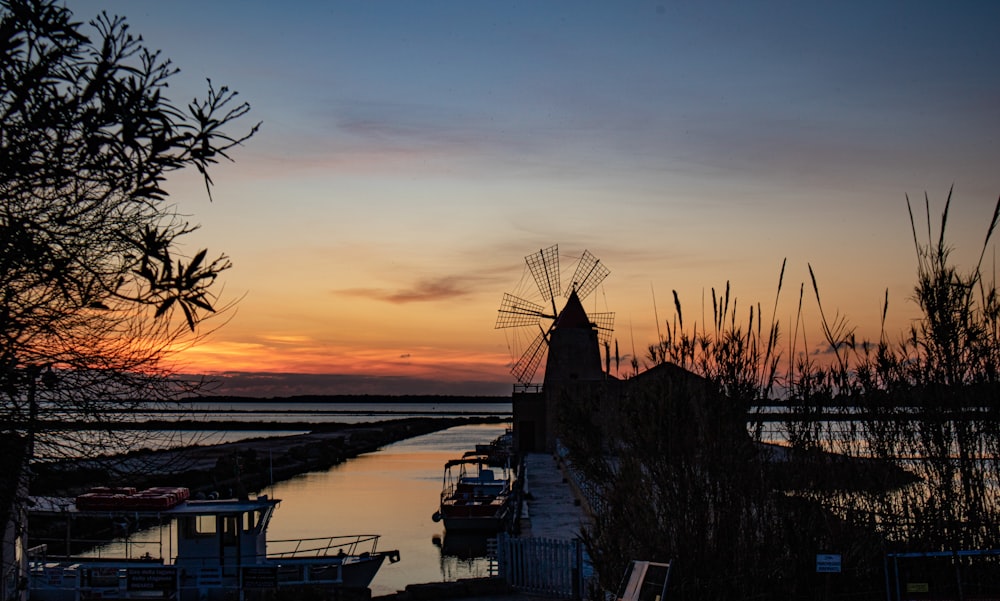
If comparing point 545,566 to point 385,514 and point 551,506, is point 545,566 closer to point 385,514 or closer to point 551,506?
point 551,506

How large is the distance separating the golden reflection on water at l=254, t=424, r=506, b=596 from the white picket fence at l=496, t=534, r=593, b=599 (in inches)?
316

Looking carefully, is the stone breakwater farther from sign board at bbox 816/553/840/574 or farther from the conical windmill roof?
the conical windmill roof

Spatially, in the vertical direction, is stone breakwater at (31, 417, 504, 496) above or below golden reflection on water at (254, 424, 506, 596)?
above

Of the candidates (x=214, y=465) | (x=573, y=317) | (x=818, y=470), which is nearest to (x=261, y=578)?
(x=818, y=470)

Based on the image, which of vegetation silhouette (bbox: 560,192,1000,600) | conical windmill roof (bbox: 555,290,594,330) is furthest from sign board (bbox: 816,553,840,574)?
conical windmill roof (bbox: 555,290,594,330)

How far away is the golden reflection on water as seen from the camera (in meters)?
A: 31.0

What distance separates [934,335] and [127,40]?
795 cm

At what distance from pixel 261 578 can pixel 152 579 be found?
2241 millimetres

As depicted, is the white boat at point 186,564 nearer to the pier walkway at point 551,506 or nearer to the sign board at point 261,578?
the sign board at point 261,578

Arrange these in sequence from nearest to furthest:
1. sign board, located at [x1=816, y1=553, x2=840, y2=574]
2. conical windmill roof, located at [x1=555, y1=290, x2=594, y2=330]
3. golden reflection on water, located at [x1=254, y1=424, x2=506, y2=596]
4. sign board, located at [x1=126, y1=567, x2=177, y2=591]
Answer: sign board, located at [x1=816, y1=553, x2=840, y2=574]
sign board, located at [x1=126, y1=567, x2=177, y2=591]
golden reflection on water, located at [x1=254, y1=424, x2=506, y2=596]
conical windmill roof, located at [x1=555, y1=290, x2=594, y2=330]

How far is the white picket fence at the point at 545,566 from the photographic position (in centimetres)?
1716

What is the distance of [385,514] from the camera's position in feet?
151

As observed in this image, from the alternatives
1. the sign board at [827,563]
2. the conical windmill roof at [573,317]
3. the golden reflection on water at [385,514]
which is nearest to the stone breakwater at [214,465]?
the golden reflection on water at [385,514]

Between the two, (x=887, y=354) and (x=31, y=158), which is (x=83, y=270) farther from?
(x=887, y=354)
